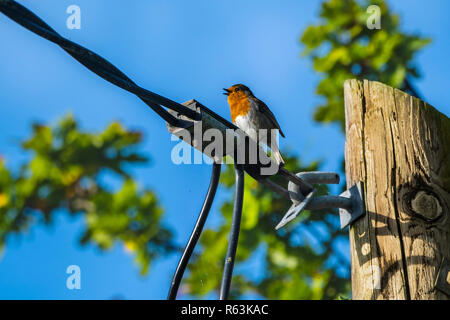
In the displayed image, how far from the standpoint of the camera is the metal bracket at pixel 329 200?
2.33 meters

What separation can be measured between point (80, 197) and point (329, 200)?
440 centimetres

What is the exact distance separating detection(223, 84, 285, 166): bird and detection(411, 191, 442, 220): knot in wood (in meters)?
2.15

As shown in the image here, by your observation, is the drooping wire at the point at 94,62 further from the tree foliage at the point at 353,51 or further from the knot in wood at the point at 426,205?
the tree foliage at the point at 353,51

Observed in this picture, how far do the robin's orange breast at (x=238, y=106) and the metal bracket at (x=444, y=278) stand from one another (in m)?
2.59

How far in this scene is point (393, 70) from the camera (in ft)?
18.7

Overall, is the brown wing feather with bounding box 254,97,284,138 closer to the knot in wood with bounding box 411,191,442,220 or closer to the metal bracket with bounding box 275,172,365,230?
the metal bracket with bounding box 275,172,365,230

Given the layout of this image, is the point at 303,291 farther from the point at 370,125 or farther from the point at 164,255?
the point at 370,125

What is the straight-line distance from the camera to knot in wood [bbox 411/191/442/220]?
7.49ft

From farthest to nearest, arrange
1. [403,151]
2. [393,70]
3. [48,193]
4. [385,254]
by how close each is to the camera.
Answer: [48,193], [393,70], [403,151], [385,254]

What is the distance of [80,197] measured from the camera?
20.6ft

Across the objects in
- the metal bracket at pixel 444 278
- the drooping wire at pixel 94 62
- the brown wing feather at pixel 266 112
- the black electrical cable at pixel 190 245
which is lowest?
the metal bracket at pixel 444 278

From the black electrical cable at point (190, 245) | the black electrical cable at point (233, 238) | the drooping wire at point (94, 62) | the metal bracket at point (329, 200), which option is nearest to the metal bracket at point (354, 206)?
the metal bracket at point (329, 200)

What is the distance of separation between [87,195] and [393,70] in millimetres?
3520
